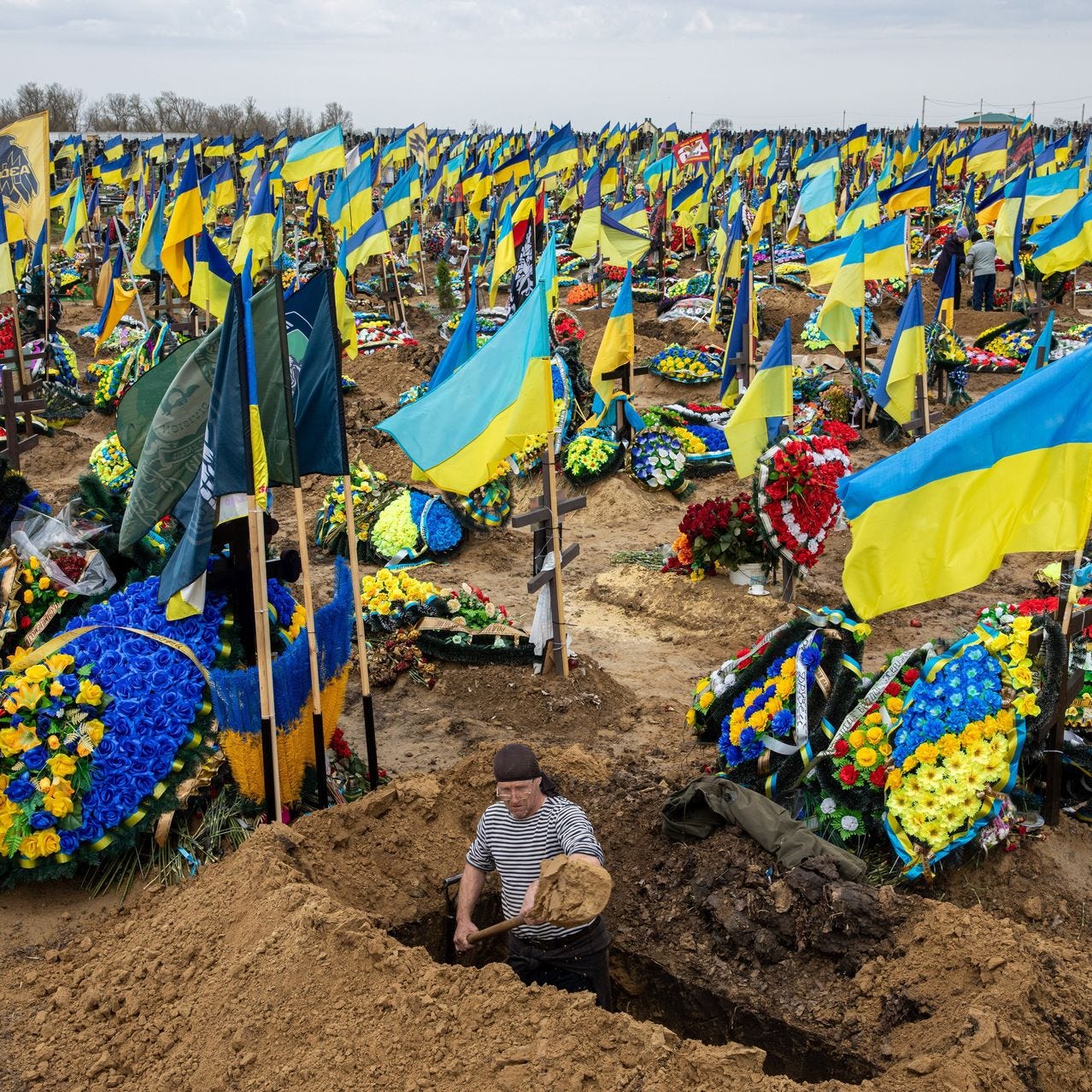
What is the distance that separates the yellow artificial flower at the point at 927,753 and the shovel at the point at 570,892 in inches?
93.0

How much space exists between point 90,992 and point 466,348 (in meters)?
5.76

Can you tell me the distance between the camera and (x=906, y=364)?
13.2 meters

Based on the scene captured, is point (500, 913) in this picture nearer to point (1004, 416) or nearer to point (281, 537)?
point (1004, 416)

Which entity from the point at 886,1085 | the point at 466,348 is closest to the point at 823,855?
the point at 886,1085

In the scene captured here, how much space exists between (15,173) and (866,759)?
445 inches

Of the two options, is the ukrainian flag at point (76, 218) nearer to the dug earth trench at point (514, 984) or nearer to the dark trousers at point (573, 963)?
the dug earth trench at point (514, 984)

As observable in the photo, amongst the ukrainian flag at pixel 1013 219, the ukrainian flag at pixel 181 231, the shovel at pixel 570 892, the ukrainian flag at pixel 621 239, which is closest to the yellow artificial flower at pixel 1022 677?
the shovel at pixel 570 892

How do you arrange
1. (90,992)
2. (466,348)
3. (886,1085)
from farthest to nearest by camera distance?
(466,348) < (90,992) < (886,1085)

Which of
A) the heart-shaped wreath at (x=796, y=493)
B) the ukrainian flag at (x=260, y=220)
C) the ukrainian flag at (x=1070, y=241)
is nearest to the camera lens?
the heart-shaped wreath at (x=796, y=493)

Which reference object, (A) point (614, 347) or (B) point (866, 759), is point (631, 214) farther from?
(B) point (866, 759)

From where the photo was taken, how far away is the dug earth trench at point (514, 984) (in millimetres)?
4344

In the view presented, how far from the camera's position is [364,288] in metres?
28.8

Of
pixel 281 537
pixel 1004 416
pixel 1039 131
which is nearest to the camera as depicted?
pixel 1004 416

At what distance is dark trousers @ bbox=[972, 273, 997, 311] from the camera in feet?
79.2
